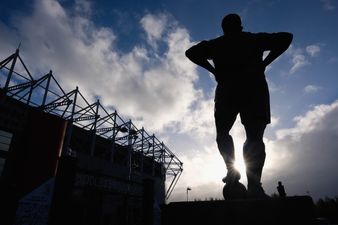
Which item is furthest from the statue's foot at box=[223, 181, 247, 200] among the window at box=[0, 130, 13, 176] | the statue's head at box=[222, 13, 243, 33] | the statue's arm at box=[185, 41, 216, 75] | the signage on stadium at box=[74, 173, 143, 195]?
the window at box=[0, 130, 13, 176]

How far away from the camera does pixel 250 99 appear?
203 cm

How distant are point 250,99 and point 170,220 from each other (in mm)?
1247

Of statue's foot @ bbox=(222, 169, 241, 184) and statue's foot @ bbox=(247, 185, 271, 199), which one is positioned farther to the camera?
statue's foot @ bbox=(222, 169, 241, 184)

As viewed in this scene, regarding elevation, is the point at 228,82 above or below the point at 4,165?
below

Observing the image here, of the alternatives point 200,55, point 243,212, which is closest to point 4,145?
point 200,55

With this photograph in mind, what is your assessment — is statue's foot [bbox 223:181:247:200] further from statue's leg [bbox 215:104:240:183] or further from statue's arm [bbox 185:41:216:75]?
statue's arm [bbox 185:41:216:75]

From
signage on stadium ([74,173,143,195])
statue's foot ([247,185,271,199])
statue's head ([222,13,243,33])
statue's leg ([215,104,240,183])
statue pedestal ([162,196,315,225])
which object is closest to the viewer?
statue pedestal ([162,196,315,225])

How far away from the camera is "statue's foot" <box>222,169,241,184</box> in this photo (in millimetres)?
1939

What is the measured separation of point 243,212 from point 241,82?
1.12 m

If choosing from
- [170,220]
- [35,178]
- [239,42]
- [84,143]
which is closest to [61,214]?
[170,220]

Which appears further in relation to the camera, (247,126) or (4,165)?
(4,165)

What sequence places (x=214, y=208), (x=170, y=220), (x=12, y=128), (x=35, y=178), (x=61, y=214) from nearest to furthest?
(x=214, y=208)
(x=170, y=220)
(x=61, y=214)
(x=35, y=178)
(x=12, y=128)

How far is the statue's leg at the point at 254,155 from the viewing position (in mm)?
1818

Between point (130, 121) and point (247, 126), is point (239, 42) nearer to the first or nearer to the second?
point (247, 126)
